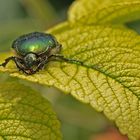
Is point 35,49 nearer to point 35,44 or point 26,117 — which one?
point 35,44

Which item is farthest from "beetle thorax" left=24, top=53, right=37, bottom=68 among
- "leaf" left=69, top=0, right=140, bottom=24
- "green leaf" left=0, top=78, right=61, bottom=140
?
"leaf" left=69, top=0, right=140, bottom=24

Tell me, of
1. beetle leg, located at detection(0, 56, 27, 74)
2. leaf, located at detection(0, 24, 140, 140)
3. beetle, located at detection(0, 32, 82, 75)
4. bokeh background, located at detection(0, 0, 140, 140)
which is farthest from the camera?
bokeh background, located at detection(0, 0, 140, 140)

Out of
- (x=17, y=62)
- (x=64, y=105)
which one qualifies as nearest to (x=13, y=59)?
(x=17, y=62)

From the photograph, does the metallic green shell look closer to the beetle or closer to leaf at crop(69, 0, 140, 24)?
the beetle

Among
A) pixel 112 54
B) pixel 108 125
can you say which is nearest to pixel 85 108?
pixel 108 125

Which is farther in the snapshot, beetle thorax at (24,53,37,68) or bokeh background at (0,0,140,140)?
bokeh background at (0,0,140,140)

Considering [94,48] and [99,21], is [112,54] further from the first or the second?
[99,21]
